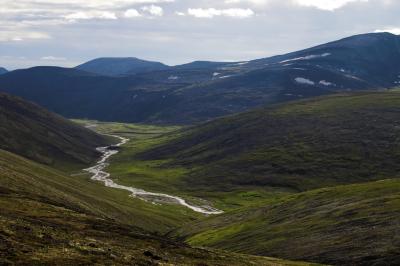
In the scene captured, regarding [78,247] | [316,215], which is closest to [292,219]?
[316,215]

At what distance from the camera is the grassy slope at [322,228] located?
8869cm

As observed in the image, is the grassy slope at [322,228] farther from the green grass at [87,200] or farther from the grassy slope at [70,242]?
the grassy slope at [70,242]

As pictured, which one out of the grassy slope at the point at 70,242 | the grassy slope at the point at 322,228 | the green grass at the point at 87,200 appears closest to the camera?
the grassy slope at the point at 70,242

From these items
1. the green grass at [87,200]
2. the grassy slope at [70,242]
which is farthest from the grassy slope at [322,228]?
the grassy slope at [70,242]

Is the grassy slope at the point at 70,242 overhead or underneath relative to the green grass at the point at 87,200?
overhead

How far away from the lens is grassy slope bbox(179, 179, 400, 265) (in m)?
88.7

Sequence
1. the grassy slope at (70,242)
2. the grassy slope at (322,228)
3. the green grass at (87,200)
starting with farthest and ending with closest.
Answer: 1. the green grass at (87,200)
2. the grassy slope at (322,228)
3. the grassy slope at (70,242)

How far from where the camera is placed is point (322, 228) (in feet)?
361

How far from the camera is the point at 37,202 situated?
297 ft

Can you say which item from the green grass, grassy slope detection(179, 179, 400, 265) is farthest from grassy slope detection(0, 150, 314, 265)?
grassy slope detection(179, 179, 400, 265)

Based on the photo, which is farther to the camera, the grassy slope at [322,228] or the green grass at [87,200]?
the green grass at [87,200]

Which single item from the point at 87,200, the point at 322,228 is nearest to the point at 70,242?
the point at 322,228

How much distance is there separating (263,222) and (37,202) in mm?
62761

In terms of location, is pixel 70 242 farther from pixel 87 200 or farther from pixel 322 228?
pixel 87 200
